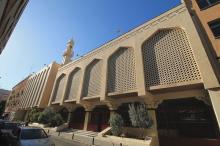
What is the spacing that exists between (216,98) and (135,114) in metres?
5.75

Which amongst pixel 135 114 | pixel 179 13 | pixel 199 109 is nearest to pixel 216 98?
pixel 199 109

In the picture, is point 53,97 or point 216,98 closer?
point 216,98

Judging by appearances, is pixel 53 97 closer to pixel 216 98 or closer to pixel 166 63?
pixel 166 63

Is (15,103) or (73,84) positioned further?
(15,103)

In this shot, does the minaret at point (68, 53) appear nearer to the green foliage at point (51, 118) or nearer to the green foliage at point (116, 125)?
the green foliage at point (51, 118)

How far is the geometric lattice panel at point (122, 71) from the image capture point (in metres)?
14.1

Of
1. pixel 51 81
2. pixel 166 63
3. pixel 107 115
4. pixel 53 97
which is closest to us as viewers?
pixel 166 63

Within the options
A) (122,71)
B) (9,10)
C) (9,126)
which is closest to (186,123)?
(122,71)

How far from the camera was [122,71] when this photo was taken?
1523 centimetres

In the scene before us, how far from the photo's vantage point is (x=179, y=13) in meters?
12.6

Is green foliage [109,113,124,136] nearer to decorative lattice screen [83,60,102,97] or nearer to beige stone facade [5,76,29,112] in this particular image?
decorative lattice screen [83,60,102,97]

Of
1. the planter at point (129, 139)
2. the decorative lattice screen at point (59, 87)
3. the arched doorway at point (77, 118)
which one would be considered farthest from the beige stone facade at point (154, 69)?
the decorative lattice screen at point (59, 87)

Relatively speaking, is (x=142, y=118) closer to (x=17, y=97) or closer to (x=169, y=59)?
(x=169, y=59)

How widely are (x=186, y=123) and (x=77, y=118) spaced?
15896 millimetres
